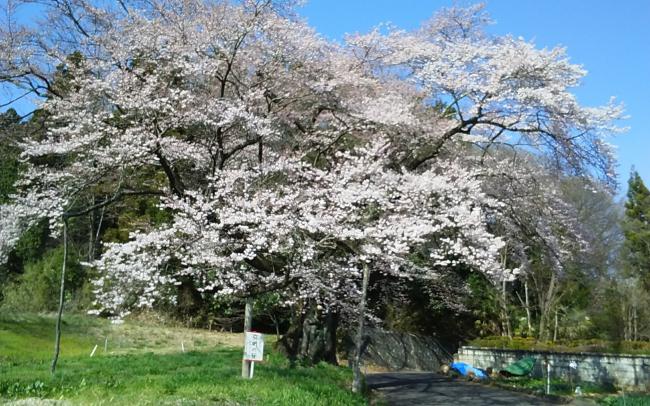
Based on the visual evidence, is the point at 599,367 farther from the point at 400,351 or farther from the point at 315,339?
the point at 400,351

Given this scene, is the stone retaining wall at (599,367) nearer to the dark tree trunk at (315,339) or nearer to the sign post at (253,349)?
the dark tree trunk at (315,339)

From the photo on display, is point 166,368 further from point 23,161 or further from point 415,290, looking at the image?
point 415,290

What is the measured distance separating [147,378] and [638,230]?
1161 inches

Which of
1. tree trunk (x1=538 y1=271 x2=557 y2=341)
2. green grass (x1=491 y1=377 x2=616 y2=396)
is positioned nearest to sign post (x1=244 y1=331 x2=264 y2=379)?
green grass (x1=491 y1=377 x2=616 y2=396)

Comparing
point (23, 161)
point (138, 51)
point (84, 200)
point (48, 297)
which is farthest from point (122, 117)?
point (48, 297)

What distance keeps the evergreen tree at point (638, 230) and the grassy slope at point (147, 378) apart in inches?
786

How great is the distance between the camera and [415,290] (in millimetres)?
A: 27562

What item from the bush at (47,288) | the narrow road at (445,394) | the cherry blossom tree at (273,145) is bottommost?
the narrow road at (445,394)

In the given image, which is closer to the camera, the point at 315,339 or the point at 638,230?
the point at 315,339

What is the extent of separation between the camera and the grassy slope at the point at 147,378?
7.56m

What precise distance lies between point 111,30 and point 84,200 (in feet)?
13.9

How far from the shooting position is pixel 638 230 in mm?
31516

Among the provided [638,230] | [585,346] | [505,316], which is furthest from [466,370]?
[638,230]

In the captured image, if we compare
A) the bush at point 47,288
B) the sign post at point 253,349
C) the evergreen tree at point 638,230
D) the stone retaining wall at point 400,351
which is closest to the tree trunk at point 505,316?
the stone retaining wall at point 400,351
